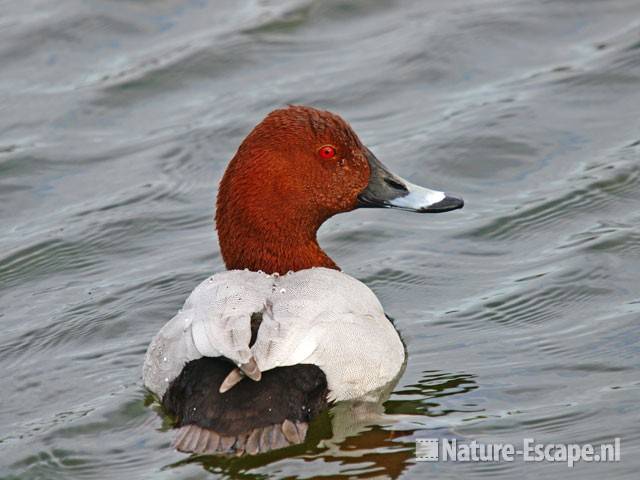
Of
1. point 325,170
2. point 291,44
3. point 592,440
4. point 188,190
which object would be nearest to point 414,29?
point 291,44

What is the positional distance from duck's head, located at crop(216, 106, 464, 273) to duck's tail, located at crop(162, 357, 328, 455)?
1.20m

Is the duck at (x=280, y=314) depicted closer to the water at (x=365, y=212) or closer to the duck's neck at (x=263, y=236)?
the duck's neck at (x=263, y=236)

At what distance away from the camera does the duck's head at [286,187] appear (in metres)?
7.00

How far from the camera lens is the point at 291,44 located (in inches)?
464

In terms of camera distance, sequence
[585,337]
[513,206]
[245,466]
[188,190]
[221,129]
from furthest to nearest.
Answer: [221,129], [188,190], [513,206], [585,337], [245,466]

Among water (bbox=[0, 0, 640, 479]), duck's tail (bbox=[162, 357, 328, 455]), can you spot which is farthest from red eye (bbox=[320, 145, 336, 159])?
duck's tail (bbox=[162, 357, 328, 455])

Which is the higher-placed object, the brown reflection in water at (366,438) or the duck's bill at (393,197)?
the duck's bill at (393,197)

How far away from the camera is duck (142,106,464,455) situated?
5.74 m

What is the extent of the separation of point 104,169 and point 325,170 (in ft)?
10.9

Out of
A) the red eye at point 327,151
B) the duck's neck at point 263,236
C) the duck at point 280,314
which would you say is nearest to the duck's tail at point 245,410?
the duck at point 280,314

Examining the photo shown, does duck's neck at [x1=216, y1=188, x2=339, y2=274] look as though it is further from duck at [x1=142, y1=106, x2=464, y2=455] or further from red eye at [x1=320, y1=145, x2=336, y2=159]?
red eye at [x1=320, y1=145, x2=336, y2=159]

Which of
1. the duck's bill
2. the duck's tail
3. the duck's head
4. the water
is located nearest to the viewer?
the duck's tail

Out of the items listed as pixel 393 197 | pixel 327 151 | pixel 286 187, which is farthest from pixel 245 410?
pixel 393 197

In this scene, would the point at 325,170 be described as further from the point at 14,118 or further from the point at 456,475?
the point at 14,118
